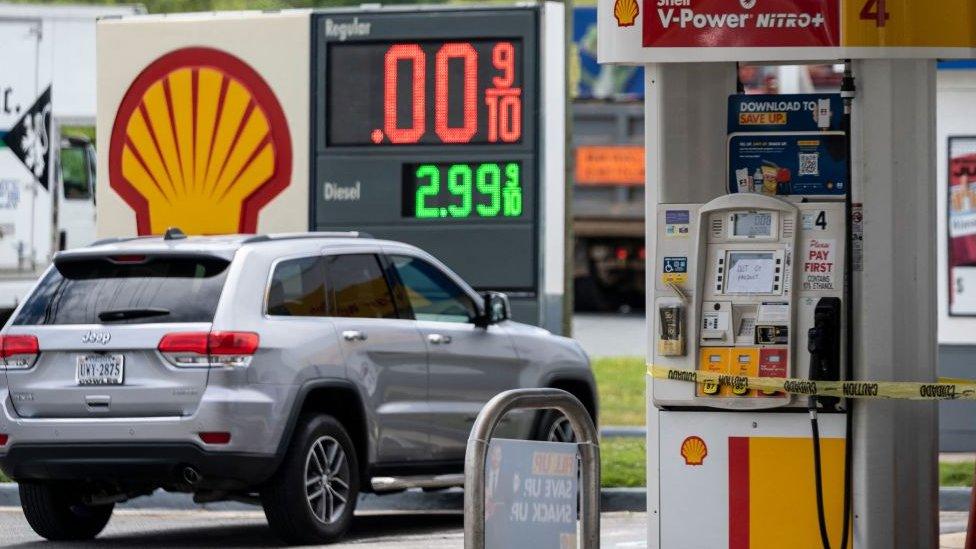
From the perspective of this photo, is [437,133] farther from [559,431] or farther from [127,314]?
[127,314]

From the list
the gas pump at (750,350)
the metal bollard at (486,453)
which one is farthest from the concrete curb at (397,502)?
the metal bollard at (486,453)

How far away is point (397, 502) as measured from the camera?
44.5 feet

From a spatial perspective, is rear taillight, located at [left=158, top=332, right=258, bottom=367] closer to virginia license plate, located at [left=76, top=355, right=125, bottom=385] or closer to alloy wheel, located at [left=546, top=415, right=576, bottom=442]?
virginia license plate, located at [left=76, top=355, right=125, bottom=385]

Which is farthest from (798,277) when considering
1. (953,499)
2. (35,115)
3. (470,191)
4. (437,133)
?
(35,115)

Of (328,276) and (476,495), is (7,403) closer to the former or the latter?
(328,276)

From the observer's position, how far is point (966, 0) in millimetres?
8320

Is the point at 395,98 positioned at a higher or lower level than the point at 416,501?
higher

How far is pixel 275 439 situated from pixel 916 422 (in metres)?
3.70

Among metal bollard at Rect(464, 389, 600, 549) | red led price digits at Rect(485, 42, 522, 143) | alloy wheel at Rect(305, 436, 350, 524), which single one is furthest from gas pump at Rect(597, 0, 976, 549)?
red led price digits at Rect(485, 42, 522, 143)

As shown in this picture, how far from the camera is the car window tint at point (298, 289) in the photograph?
36.2 ft

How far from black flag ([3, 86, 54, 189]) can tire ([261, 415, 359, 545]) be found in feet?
41.0

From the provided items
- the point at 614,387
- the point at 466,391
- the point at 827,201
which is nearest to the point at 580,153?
the point at 614,387

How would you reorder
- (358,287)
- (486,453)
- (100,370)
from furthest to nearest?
(358,287)
(100,370)
(486,453)

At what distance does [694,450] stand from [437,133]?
7366mm
